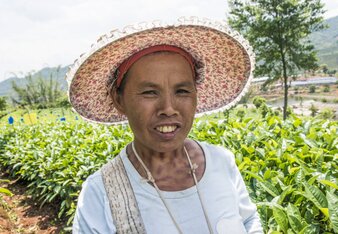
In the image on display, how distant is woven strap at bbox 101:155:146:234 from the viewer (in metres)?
1.07

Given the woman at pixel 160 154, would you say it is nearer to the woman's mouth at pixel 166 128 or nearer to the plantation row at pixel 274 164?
the woman's mouth at pixel 166 128

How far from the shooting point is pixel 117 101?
4.44ft

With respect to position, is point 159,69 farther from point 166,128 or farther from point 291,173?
point 291,173

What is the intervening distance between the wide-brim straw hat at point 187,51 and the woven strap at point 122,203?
15.5 inches

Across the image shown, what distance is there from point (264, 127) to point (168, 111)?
2117 mm

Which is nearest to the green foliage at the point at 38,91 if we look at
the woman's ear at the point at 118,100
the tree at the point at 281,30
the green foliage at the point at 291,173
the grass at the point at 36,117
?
the grass at the point at 36,117

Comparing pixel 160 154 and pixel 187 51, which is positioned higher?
pixel 187 51

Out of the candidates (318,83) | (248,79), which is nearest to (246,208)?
(248,79)

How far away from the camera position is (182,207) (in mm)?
1171

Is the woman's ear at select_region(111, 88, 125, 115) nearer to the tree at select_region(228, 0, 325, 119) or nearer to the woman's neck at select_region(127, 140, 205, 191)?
the woman's neck at select_region(127, 140, 205, 191)

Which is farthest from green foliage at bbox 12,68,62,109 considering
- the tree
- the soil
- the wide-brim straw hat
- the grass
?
the wide-brim straw hat

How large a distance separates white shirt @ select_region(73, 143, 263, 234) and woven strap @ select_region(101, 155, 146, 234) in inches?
0.7

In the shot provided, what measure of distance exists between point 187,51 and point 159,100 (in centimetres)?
27

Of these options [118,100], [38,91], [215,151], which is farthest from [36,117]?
[38,91]
